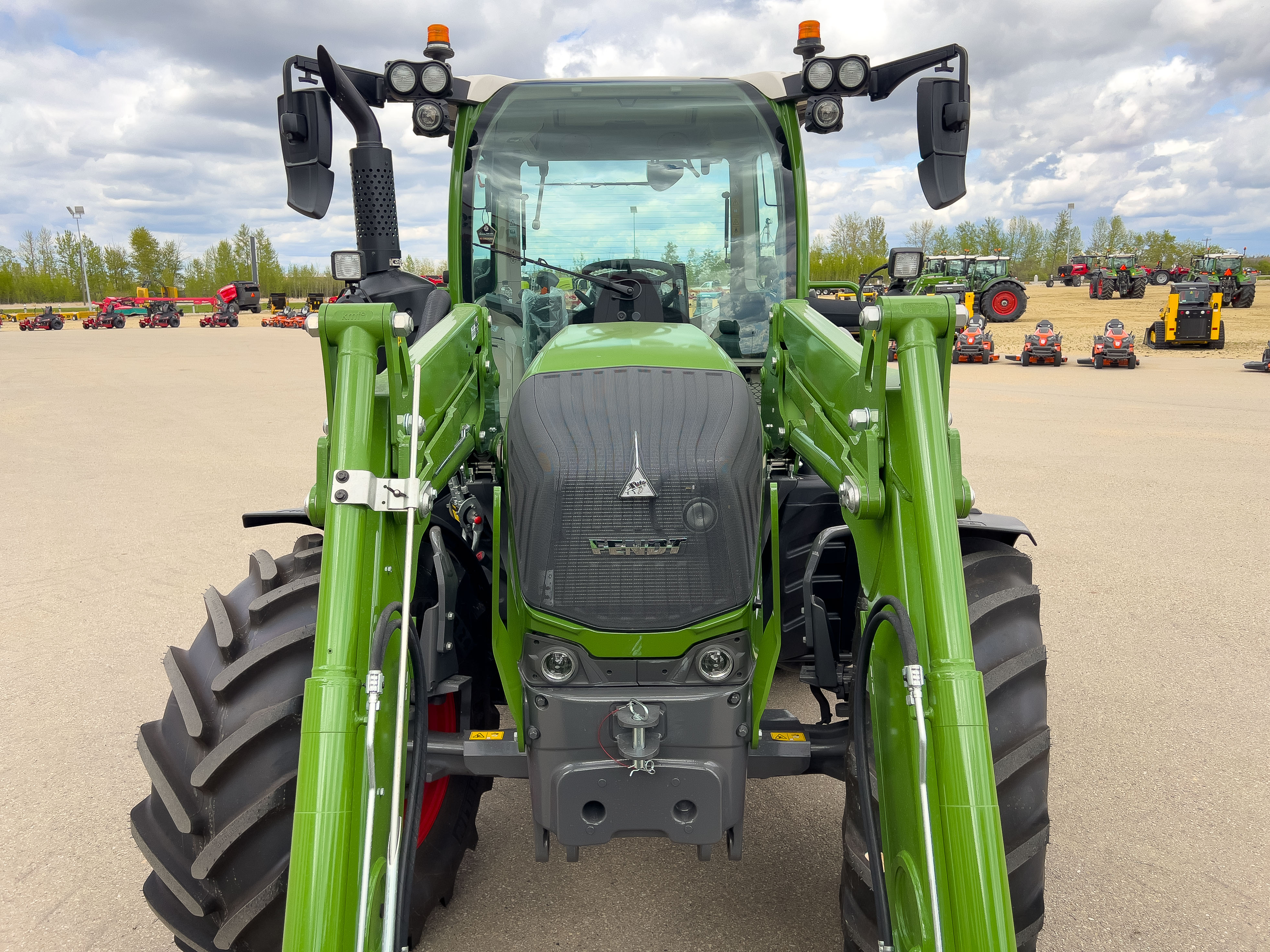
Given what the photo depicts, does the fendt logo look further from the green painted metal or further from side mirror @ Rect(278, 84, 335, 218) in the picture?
side mirror @ Rect(278, 84, 335, 218)

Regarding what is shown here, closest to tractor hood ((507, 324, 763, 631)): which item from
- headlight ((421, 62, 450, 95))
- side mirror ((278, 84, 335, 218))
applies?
side mirror ((278, 84, 335, 218))

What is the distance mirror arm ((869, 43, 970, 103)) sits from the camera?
9.15ft

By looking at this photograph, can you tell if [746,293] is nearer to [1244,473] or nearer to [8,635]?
[8,635]

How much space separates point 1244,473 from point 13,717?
387 inches

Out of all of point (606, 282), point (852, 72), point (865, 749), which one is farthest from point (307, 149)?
point (865, 749)

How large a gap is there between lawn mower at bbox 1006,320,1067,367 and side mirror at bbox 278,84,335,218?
64.5ft

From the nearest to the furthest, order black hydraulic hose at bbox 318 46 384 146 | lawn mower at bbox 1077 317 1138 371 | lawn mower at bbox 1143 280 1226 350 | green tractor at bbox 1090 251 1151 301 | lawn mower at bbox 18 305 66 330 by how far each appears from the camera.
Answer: black hydraulic hose at bbox 318 46 384 146
lawn mower at bbox 1077 317 1138 371
lawn mower at bbox 1143 280 1226 350
lawn mower at bbox 18 305 66 330
green tractor at bbox 1090 251 1151 301

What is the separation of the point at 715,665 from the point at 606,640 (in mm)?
270

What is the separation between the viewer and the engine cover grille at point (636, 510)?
2.00 m

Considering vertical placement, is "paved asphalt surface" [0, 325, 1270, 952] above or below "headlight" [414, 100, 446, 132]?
below

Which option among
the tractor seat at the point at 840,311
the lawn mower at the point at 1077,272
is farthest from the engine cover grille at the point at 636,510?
the lawn mower at the point at 1077,272

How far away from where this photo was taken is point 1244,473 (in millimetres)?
8688

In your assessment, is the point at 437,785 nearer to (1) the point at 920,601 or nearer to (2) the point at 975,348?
(1) the point at 920,601

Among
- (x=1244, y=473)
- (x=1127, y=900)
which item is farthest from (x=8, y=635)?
(x=1244, y=473)
